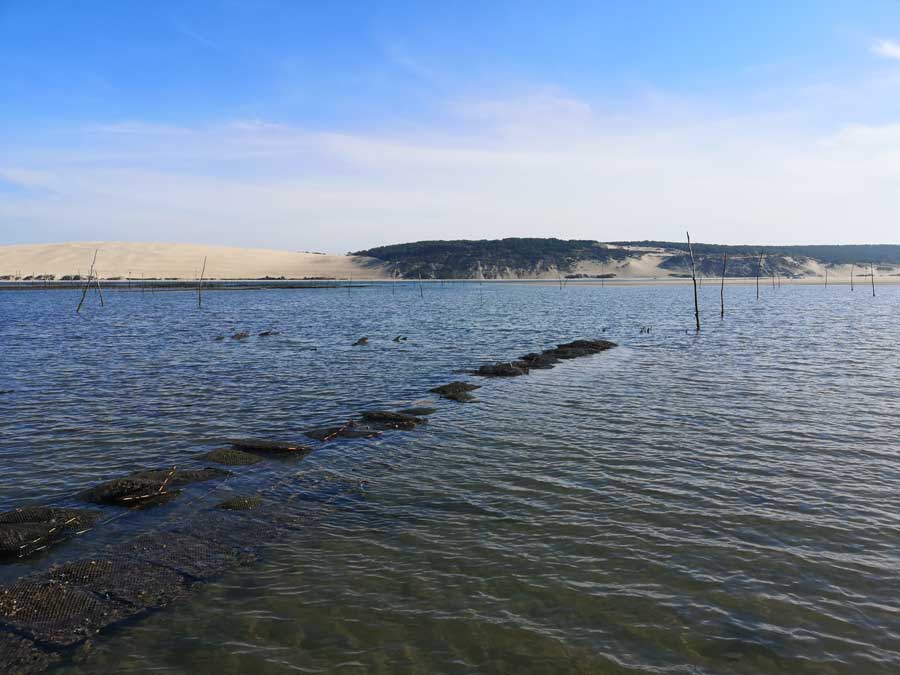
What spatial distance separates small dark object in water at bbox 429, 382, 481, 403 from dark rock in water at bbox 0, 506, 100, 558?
1054 centimetres

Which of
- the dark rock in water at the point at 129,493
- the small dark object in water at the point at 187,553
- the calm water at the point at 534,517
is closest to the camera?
the calm water at the point at 534,517

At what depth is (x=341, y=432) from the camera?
1387cm

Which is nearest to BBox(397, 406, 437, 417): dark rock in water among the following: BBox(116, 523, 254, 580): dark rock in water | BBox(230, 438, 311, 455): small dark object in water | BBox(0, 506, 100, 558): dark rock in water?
BBox(230, 438, 311, 455): small dark object in water

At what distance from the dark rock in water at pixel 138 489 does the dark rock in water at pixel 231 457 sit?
41.5 inches

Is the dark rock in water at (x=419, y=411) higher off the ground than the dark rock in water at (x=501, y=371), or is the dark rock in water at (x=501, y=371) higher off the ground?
the dark rock in water at (x=501, y=371)

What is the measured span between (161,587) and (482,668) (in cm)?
395

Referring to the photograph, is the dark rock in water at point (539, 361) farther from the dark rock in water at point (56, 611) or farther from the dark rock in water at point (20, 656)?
the dark rock in water at point (20, 656)

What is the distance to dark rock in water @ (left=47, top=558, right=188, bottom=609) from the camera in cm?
676

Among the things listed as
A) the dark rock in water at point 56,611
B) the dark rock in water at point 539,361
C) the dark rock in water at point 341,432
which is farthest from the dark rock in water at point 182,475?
the dark rock in water at point 539,361

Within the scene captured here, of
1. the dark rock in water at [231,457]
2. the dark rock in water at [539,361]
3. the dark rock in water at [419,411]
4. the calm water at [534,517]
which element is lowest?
the calm water at [534,517]

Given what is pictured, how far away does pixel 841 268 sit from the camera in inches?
7844

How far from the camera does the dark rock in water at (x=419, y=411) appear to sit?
15.9m

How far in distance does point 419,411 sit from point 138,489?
7657 mm

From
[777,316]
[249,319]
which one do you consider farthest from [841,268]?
[249,319]
